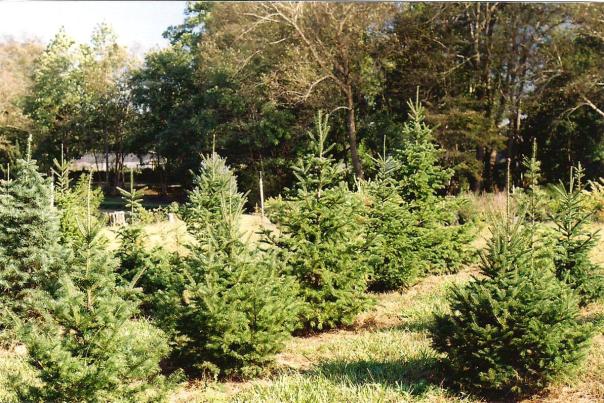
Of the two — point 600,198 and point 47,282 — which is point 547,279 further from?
point 600,198

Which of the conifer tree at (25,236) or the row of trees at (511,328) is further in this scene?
the conifer tree at (25,236)

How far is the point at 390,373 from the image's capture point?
496 cm

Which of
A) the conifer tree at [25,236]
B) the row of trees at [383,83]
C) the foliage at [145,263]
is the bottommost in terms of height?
the foliage at [145,263]

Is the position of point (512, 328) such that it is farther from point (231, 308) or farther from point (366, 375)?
point (231, 308)

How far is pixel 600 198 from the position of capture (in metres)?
15.6

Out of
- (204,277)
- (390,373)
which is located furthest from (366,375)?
(204,277)

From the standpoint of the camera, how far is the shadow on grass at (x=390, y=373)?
4699 mm

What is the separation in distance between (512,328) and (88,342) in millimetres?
3391

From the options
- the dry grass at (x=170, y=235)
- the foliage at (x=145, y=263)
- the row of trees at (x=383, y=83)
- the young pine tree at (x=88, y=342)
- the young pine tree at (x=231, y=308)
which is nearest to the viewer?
the young pine tree at (x=88, y=342)

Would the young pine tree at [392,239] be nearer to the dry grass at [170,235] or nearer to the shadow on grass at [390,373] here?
the dry grass at [170,235]

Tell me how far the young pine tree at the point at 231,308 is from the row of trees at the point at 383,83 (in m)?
15.5

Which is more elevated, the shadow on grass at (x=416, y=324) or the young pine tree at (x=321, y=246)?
the young pine tree at (x=321, y=246)

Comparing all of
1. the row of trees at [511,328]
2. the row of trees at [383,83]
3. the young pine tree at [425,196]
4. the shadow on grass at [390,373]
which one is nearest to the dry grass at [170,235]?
the shadow on grass at [390,373]

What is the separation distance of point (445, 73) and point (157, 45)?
17635mm
